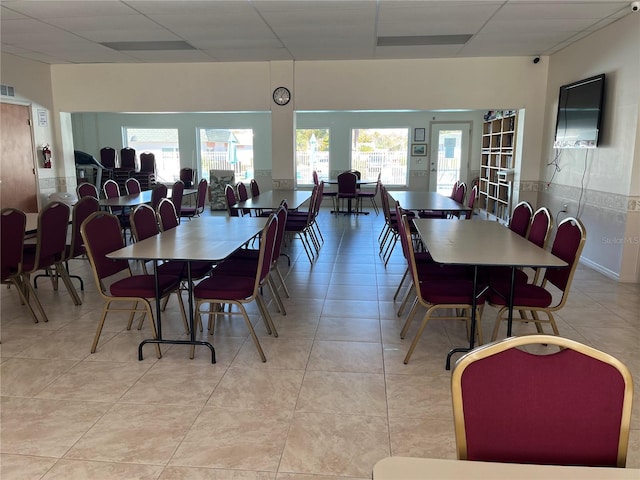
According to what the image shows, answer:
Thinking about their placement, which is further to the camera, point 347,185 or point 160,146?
point 160,146

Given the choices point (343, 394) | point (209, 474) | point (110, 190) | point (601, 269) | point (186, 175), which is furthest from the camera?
point (186, 175)

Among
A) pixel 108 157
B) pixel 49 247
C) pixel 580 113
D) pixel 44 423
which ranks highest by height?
pixel 580 113

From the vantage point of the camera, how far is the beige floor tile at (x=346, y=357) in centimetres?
278

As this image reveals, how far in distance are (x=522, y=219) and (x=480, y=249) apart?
1.12m

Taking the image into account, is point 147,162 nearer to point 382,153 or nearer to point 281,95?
point 281,95

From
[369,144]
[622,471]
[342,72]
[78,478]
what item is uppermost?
[342,72]

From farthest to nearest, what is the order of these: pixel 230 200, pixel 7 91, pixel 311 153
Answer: pixel 311 153, pixel 7 91, pixel 230 200

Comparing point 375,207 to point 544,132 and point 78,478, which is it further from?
point 78,478

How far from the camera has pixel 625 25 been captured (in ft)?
14.8

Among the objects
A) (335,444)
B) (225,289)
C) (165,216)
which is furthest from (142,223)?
(335,444)

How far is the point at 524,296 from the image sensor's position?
2791 mm

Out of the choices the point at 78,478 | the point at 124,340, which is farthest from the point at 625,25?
the point at 78,478

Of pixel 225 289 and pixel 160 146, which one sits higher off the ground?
pixel 160 146

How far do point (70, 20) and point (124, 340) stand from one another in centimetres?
343
